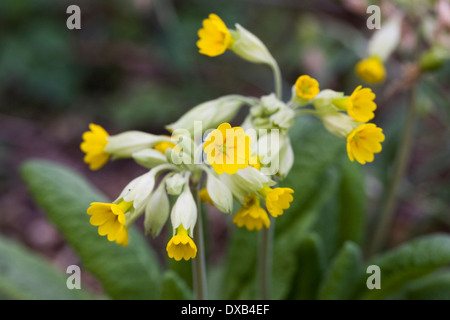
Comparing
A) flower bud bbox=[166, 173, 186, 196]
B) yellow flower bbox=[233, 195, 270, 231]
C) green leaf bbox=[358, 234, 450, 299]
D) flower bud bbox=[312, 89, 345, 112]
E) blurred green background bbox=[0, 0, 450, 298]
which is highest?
blurred green background bbox=[0, 0, 450, 298]

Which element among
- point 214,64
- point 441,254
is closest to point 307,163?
point 441,254

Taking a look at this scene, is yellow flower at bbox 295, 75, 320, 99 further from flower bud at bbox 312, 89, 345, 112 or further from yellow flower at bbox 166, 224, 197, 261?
yellow flower at bbox 166, 224, 197, 261

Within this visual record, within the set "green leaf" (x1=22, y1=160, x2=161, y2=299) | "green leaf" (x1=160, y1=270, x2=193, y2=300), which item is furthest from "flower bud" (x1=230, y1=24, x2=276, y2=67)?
"green leaf" (x1=22, y1=160, x2=161, y2=299)

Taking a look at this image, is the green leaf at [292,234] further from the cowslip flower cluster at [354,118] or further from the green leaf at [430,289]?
the cowslip flower cluster at [354,118]

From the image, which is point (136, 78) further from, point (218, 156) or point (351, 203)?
point (218, 156)

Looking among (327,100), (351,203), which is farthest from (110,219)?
(351,203)

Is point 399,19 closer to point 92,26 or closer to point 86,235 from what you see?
point 86,235

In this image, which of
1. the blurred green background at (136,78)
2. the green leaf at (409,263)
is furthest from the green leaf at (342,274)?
the blurred green background at (136,78)

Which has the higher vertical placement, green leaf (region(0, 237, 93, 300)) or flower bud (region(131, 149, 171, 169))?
flower bud (region(131, 149, 171, 169))
